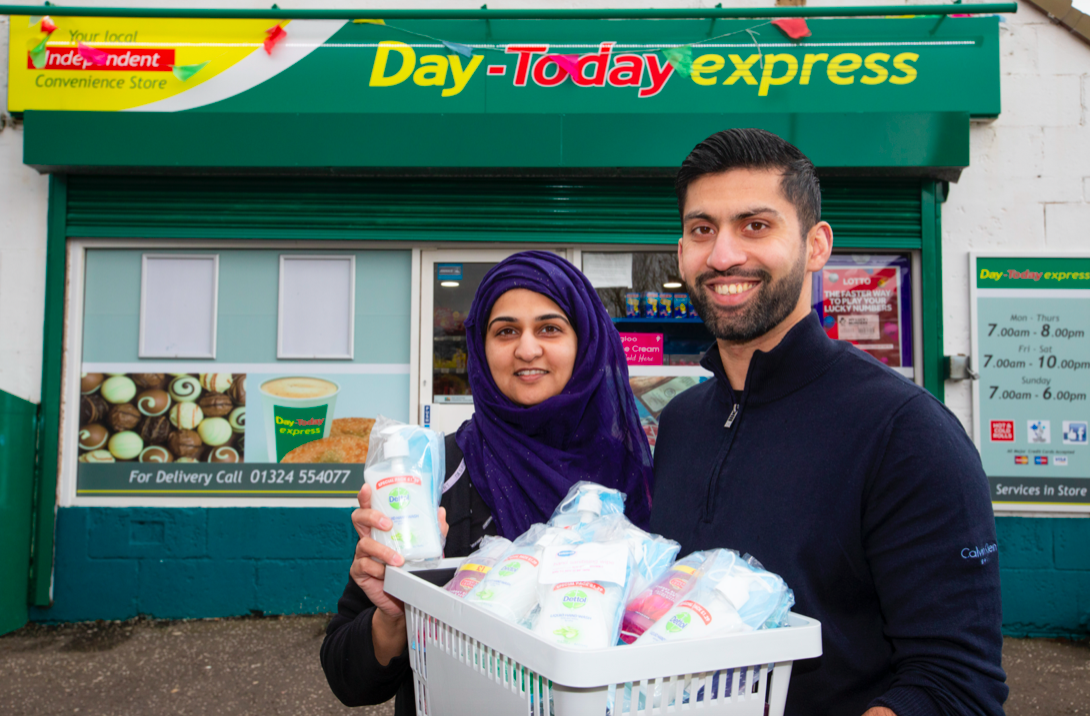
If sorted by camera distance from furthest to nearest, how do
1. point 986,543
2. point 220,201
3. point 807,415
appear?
Answer: point 220,201
point 807,415
point 986,543

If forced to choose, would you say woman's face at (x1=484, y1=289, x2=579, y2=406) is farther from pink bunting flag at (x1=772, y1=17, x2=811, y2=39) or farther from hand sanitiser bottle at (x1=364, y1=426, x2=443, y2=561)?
pink bunting flag at (x1=772, y1=17, x2=811, y2=39)

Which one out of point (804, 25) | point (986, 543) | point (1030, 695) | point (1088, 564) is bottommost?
point (1030, 695)

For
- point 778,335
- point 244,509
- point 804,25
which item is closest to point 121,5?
point 244,509

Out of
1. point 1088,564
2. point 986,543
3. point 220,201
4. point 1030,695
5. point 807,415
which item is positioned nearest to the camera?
point 986,543

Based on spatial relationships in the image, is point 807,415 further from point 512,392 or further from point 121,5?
point 121,5

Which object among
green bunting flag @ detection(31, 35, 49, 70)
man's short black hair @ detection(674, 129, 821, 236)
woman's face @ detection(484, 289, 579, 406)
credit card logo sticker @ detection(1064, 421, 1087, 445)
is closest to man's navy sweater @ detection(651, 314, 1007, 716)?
man's short black hair @ detection(674, 129, 821, 236)

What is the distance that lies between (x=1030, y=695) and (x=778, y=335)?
3.63 m

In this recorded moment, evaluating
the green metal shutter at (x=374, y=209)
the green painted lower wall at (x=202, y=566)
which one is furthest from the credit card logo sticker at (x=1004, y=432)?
the green painted lower wall at (x=202, y=566)

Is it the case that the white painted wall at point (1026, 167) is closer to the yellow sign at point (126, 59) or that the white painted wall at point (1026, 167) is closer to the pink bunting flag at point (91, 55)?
the yellow sign at point (126, 59)

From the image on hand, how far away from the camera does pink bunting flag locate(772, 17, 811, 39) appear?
4758mm

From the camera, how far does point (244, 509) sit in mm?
4652

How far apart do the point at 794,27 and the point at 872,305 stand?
6.81ft

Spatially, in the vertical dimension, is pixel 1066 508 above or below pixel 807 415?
below

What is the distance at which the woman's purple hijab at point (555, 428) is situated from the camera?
1.76 m
